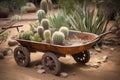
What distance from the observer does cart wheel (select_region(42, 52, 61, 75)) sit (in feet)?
13.8

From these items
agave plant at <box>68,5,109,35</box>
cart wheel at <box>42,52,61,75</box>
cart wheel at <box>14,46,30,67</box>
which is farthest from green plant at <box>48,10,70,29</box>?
cart wheel at <box>42,52,61,75</box>

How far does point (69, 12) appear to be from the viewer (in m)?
6.09

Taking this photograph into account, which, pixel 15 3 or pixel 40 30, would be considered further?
pixel 15 3

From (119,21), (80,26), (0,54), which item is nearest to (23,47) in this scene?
(0,54)

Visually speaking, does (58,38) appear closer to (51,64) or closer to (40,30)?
(51,64)

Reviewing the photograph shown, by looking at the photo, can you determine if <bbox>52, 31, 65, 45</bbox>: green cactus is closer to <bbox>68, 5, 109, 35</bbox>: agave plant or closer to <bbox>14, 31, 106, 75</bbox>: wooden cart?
<bbox>14, 31, 106, 75</bbox>: wooden cart

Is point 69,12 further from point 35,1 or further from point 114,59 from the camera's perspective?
point 35,1

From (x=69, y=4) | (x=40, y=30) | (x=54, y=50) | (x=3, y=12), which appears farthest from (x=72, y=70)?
(x=3, y=12)

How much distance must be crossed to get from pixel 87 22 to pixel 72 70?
1709 millimetres

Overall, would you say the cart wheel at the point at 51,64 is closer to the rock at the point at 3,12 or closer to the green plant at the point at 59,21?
the green plant at the point at 59,21

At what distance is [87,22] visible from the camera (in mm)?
5906

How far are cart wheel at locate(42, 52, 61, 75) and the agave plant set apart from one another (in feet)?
5.34

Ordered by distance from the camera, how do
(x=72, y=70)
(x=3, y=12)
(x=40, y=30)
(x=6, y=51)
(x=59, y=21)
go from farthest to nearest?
(x=3, y=12), (x=59, y=21), (x=6, y=51), (x=40, y=30), (x=72, y=70)

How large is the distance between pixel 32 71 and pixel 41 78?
1.24ft
